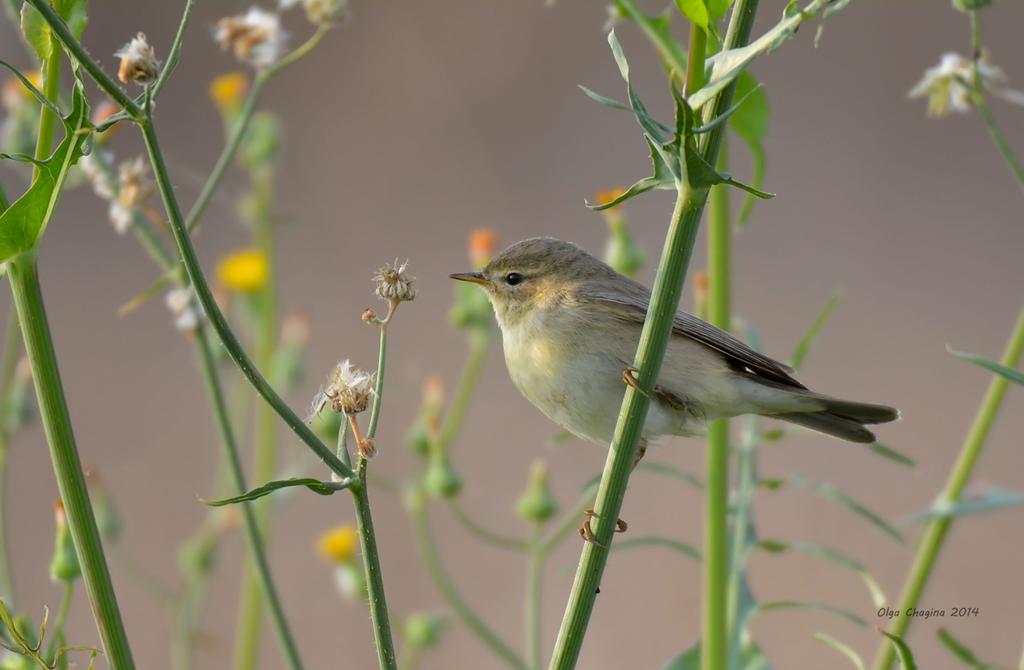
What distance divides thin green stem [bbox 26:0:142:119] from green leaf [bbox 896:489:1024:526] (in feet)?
4.91

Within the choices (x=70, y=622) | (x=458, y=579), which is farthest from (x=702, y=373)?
(x=70, y=622)

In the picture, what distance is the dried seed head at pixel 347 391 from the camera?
153 cm

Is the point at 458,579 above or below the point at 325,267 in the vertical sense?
below

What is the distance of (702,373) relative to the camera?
284 centimetres

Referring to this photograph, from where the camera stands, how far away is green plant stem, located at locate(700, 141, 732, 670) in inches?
88.6

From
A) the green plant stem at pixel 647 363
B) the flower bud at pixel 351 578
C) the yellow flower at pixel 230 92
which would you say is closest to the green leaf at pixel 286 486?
the green plant stem at pixel 647 363

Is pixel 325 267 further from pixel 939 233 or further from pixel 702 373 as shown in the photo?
pixel 702 373

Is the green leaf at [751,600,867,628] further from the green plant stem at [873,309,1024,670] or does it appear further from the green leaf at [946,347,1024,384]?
the green leaf at [946,347,1024,384]

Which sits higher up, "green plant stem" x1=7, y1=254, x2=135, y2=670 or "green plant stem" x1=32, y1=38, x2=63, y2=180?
"green plant stem" x1=32, y1=38, x2=63, y2=180

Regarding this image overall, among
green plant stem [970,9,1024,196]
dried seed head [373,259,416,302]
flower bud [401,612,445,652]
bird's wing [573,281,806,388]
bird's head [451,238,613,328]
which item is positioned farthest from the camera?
bird's head [451,238,613,328]

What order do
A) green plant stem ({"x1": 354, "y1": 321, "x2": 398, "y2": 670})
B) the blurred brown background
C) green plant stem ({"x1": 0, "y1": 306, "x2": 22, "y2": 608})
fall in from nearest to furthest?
green plant stem ({"x1": 354, "y1": 321, "x2": 398, "y2": 670}) → green plant stem ({"x1": 0, "y1": 306, "x2": 22, "y2": 608}) → the blurred brown background

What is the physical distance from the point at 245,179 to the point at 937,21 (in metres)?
4.45

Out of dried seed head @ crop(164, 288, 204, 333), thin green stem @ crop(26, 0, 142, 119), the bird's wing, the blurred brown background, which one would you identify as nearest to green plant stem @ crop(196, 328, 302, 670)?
dried seed head @ crop(164, 288, 204, 333)

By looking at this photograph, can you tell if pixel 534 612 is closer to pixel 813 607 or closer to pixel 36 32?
pixel 813 607
